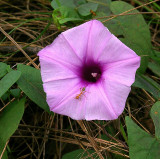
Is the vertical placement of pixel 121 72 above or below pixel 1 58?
above

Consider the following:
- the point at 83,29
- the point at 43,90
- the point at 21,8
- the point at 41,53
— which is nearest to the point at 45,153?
the point at 43,90

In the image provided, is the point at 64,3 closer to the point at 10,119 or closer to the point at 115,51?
the point at 115,51

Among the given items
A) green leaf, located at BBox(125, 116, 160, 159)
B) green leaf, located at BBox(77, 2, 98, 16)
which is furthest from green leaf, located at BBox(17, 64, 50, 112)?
green leaf, located at BBox(77, 2, 98, 16)

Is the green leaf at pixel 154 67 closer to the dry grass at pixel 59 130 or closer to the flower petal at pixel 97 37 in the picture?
the dry grass at pixel 59 130

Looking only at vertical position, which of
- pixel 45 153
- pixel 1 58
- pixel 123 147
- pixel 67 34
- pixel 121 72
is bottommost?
pixel 45 153

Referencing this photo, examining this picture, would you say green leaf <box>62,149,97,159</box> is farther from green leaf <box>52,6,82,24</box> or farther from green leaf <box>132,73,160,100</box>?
green leaf <box>52,6,82,24</box>

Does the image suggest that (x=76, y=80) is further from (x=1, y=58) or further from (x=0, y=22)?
(x=0, y=22)
